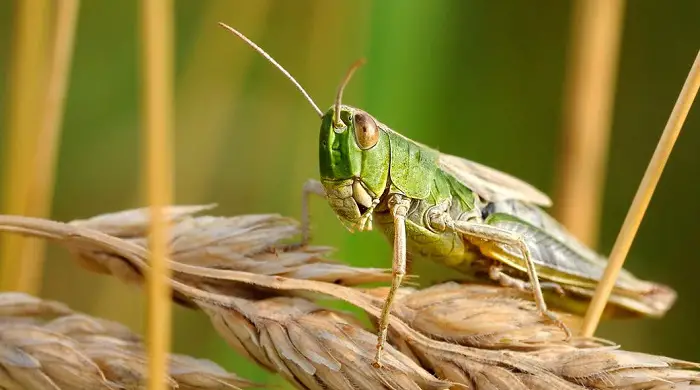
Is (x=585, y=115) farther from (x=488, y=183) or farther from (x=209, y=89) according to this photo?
(x=209, y=89)

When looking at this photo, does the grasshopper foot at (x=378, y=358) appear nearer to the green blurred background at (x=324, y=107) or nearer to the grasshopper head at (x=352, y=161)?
the grasshopper head at (x=352, y=161)

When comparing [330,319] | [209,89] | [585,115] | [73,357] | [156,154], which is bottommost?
[73,357]

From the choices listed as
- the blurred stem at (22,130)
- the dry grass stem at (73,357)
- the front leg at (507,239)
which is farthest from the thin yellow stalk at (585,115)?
the blurred stem at (22,130)

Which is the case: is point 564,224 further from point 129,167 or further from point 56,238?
point 129,167

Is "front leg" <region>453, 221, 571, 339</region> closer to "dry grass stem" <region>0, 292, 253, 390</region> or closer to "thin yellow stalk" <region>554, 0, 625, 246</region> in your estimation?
"thin yellow stalk" <region>554, 0, 625, 246</region>

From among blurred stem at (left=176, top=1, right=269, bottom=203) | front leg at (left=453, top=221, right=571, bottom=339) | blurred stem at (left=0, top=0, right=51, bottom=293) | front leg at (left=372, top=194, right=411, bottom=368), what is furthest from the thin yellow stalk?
blurred stem at (left=0, top=0, right=51, bottom=293)

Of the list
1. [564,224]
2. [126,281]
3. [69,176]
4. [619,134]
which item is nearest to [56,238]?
[126,281]

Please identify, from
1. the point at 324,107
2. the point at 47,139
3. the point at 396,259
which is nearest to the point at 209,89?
the point at 324,107
